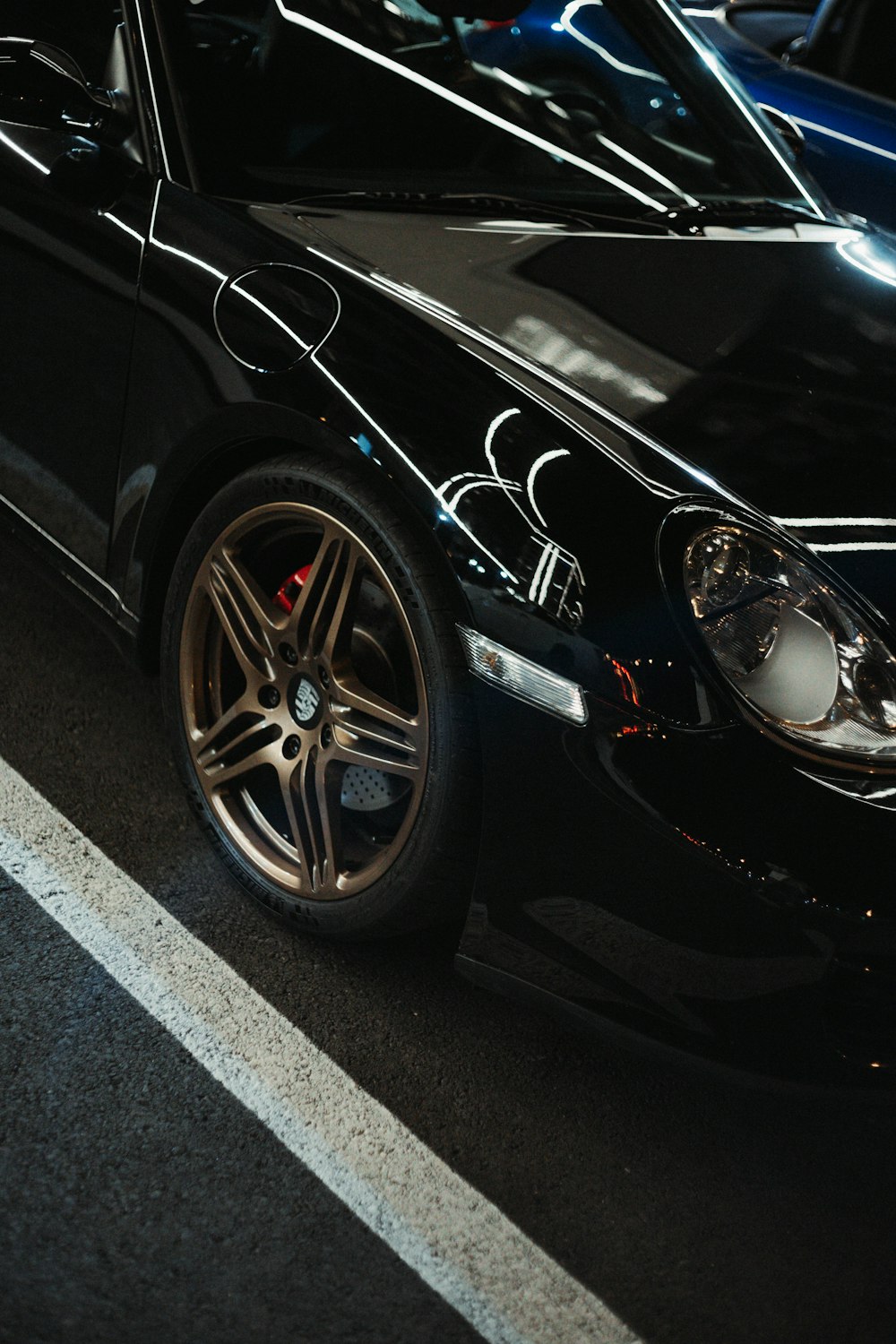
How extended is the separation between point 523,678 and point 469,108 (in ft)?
4.45

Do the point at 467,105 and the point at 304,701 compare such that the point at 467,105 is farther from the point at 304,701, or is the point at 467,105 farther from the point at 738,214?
the point at 304,701

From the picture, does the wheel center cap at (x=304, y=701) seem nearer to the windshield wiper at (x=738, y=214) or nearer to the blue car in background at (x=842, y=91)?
the windshield wiper at (x=738, y=214)

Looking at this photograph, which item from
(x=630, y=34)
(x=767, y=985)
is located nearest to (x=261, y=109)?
(x=630, y=34)

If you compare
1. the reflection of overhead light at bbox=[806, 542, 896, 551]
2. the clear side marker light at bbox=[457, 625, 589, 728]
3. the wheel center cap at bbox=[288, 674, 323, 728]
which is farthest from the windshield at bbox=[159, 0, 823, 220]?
the reflection of overhead light at bbox=[806, 542, 896, 551]

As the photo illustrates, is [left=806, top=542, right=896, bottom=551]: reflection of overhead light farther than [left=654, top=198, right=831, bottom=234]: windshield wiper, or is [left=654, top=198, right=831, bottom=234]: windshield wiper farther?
[left=654, top=198, right=831, bottom=234]: windshield wiper

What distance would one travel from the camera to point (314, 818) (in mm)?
2262

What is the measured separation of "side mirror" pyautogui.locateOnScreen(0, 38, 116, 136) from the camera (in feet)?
7.94

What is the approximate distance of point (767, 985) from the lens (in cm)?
177

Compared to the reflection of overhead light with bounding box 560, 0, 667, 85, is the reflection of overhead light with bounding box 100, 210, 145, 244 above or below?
below

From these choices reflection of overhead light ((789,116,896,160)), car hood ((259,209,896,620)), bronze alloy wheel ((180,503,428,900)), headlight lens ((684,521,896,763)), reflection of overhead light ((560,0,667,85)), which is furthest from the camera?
reflection of overhead light ((789,116,896,160))

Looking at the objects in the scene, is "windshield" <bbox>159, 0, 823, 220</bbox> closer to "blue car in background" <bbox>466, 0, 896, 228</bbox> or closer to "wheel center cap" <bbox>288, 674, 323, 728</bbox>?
"wheel center cap" <bbox>288, 674, 323, 728</bbox>

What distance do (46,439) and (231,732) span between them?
69 centimetres

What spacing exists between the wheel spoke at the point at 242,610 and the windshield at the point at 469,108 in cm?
65

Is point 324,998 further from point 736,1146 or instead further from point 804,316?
point 804,316
